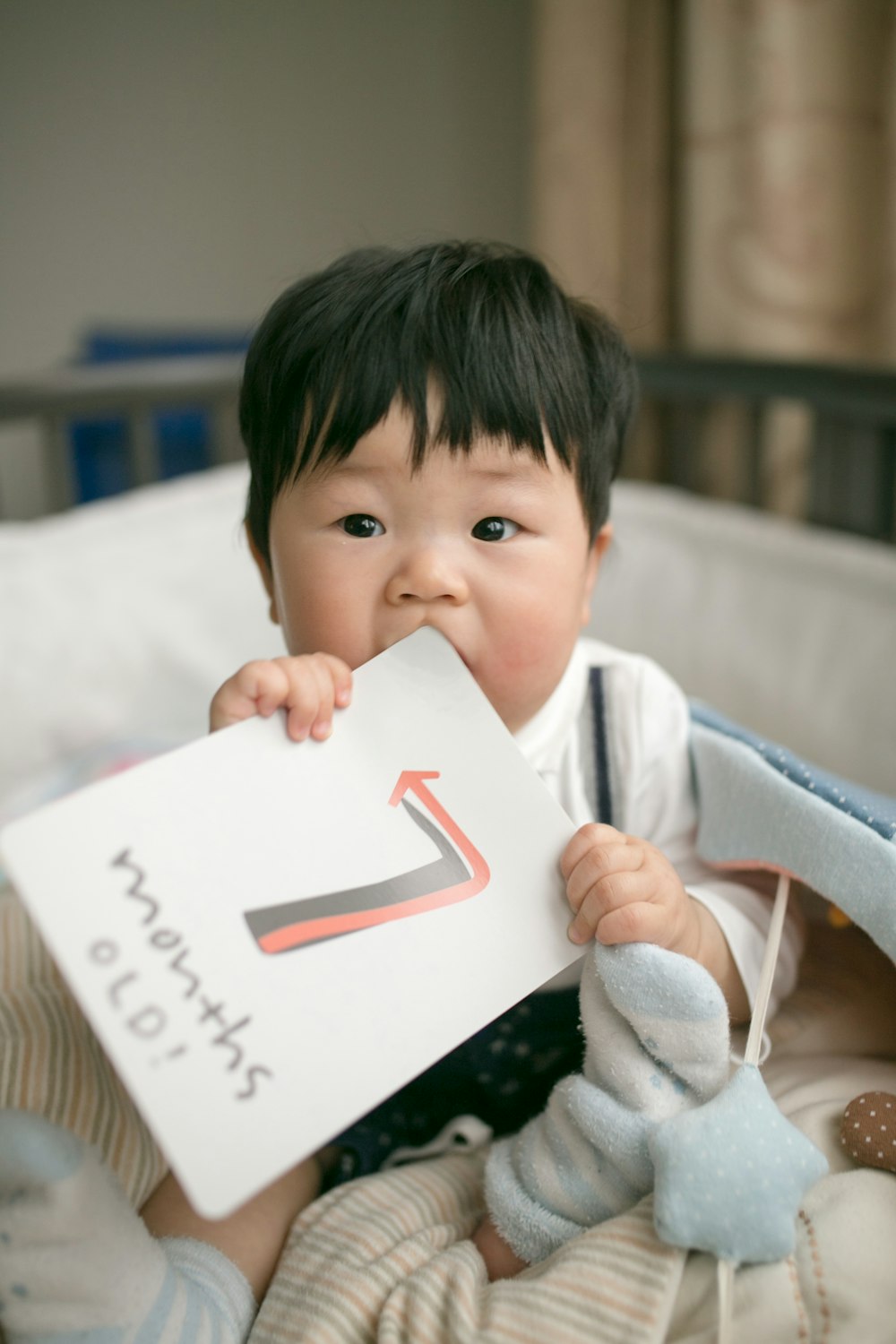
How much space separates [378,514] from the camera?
2.03 ft

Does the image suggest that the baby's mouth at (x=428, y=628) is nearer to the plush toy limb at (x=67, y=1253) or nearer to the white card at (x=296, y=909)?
the white card at (x=296, y=909)

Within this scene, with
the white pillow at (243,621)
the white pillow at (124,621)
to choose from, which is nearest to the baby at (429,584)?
the white pillow at (243,621)

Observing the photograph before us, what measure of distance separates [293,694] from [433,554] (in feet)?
0.38

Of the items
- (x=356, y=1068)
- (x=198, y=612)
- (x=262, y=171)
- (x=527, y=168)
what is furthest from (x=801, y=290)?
(x=262, y=171)

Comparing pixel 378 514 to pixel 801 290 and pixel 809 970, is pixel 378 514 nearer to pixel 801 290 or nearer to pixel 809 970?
pixel 809 970

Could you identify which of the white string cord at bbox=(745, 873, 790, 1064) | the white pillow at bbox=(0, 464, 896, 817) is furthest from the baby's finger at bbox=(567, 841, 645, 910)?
the white pillow at bbox=(0, 464, 896, 817)

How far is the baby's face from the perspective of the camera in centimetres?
61

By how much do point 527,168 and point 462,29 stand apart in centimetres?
27

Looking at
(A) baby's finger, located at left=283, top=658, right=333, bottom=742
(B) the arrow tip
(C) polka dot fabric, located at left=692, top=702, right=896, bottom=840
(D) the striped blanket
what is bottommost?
(D) the striped blanket

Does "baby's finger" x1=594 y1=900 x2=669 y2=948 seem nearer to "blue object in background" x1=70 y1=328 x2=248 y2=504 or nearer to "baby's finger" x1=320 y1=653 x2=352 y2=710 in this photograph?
"baby's finger" x1=320 y1=653 x2=352 y2=710

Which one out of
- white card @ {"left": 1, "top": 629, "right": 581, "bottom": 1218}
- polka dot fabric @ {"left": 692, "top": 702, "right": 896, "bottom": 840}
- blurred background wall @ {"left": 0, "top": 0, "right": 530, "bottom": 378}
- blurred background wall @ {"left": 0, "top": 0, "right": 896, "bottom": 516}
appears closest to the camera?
white card @ {"left": 1, "top": 629, "right": 581, "bottom": 1218}

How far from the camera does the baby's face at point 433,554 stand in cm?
61

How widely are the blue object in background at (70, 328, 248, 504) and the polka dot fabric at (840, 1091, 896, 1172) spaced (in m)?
1.45

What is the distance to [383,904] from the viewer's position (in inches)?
20.3
